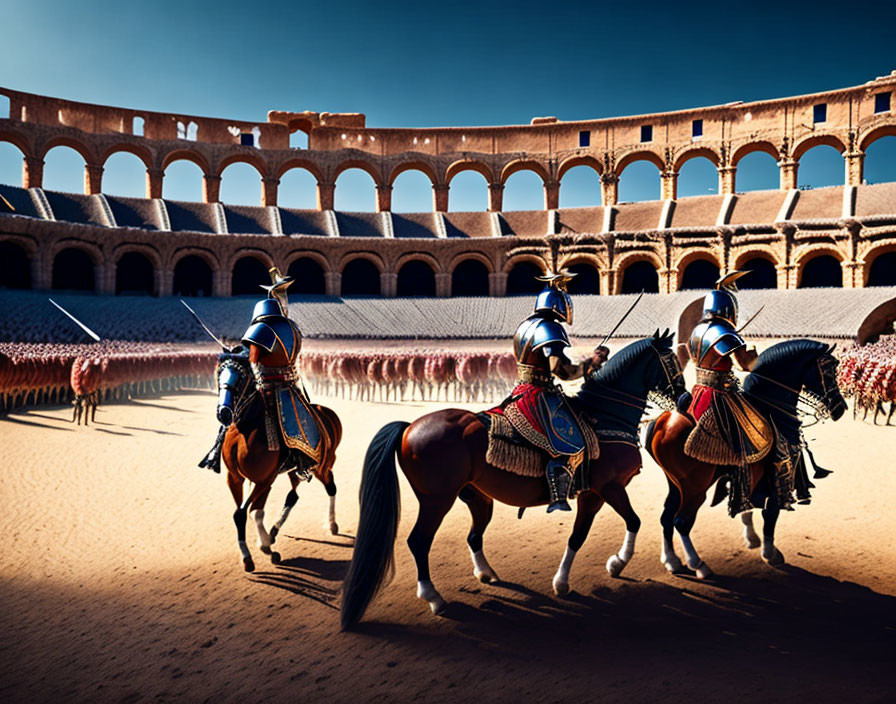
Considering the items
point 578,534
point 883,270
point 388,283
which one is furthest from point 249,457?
point 883,270

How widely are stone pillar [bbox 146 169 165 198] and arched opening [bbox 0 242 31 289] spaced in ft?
24.0

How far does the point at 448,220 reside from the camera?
3638 cm

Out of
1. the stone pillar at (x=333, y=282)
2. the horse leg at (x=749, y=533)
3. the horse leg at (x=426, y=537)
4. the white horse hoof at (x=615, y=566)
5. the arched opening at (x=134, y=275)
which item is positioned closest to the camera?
the horse leg at (x=426, y=537)

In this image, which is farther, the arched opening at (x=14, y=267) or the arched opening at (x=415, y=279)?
the arched opening at (x=415, y=279)

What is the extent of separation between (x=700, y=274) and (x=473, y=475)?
112 ft

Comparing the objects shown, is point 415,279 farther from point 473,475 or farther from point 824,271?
point 473,475

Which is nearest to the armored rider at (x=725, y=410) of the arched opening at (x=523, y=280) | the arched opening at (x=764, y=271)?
the arched opening at (x=523, y=280)

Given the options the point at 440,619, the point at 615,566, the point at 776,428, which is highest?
the point at 776,428

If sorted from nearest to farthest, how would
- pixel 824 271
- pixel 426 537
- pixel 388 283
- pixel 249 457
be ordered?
pixel 426 537
pixel 249 457
pixel 824 271
pixel 388 283

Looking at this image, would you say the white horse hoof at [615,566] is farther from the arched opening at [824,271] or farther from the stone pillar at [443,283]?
the arched opening at [824,271]

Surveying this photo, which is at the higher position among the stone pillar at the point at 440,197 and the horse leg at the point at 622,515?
the stone pillar at the point at 440,197

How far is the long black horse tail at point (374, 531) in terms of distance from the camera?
163 inches

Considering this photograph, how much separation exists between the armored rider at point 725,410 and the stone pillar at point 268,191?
34.5 metres

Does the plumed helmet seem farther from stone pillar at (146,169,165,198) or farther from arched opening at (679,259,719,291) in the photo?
stone pillar at (146,169,165,198)
